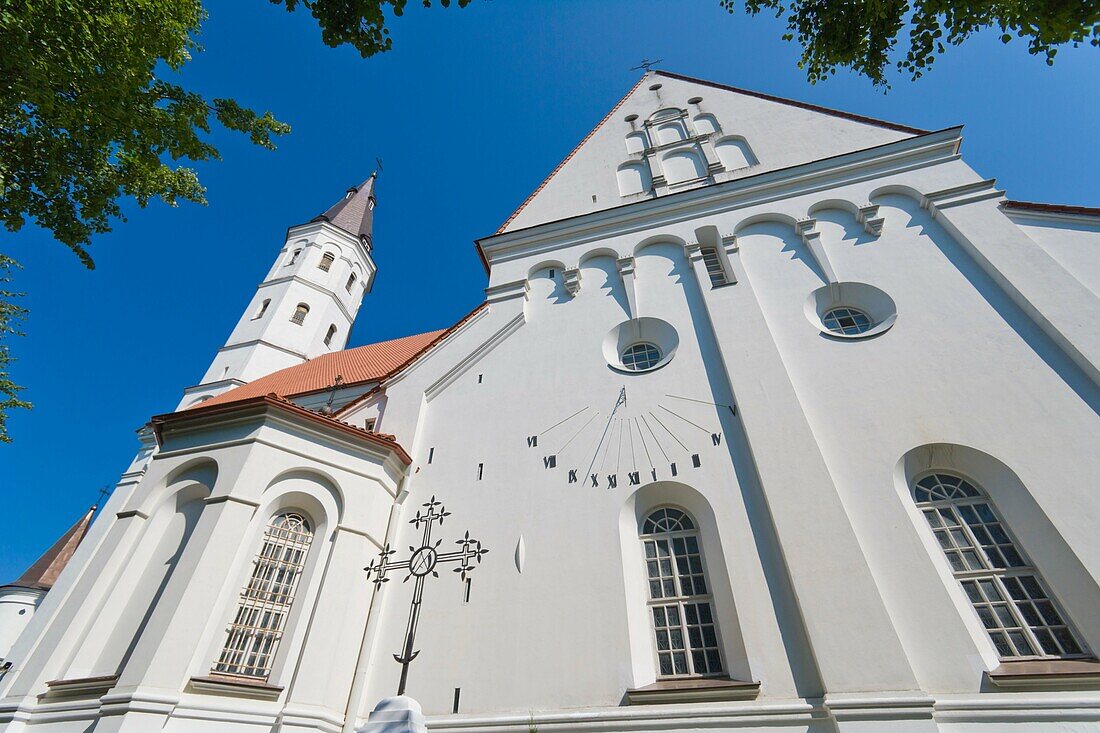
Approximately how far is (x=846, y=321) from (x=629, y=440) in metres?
4.66

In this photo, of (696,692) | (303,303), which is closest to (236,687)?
(696,692)

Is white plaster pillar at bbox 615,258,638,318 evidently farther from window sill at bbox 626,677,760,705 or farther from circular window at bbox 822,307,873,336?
window sill at bbox 626,677,760,705

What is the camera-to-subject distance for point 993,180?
10.4 m

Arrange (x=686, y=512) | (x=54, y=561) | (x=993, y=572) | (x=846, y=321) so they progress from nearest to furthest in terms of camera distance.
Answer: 1. (x=993, y=572)
2. (x=686, y=512)
3. (x=846, y=321)
4. (x=54, y=561)

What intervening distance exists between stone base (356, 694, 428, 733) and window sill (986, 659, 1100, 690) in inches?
232

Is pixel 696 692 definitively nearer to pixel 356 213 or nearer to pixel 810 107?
pixel 810 107

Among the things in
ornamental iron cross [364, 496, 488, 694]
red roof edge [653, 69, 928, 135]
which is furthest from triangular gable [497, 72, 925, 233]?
ornamental iron cross [364, 496, 488, 694]

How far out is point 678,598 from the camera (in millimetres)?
7449

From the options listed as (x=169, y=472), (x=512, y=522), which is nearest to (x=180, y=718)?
(x=169, y=472)

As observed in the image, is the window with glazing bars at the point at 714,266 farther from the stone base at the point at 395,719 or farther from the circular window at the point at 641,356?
the stone base at the point at 395,719

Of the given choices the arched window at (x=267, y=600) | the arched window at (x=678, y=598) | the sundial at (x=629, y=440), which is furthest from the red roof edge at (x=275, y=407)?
the arched window at (x=678, y=598)

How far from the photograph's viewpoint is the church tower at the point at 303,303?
1020 inches

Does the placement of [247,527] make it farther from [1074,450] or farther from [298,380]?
[298,380]

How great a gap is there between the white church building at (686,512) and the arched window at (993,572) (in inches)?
1.3
